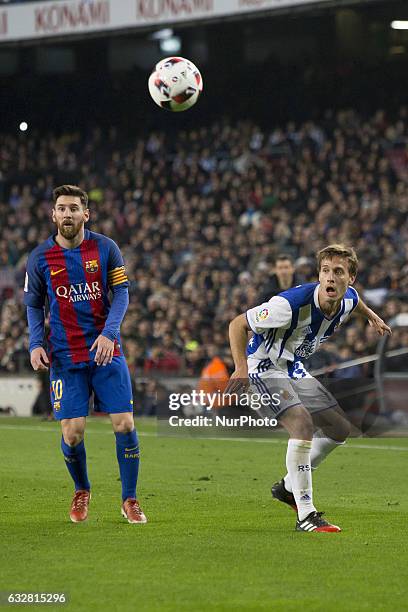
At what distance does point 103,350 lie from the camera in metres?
7.37

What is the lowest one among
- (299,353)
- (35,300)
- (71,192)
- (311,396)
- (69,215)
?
(311,396)

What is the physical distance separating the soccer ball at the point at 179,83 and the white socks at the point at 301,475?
233 inches

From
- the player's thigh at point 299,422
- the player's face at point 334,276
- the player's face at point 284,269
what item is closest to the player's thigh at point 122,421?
the player's thigh at point 299,422

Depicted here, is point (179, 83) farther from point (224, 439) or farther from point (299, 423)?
point (299, 423)

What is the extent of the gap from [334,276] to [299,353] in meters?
0.70

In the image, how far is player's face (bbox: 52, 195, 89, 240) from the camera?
24.8ft

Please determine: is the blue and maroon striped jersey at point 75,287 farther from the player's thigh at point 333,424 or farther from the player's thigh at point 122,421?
the player's thigh at point 333,424

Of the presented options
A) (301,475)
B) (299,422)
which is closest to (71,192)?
(299,422)

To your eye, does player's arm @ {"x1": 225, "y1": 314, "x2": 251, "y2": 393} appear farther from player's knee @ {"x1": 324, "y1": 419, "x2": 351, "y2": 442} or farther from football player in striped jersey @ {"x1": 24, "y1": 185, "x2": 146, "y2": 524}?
player's knee @ {"x1": 324, "y1": 419, "x2": 351, "y2": 442}

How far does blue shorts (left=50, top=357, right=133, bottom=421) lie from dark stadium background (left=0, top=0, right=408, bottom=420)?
10651 mm

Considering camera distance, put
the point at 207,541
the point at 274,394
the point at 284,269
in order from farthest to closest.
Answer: the point at 284,269, the point at 274,394, the point at 207,541

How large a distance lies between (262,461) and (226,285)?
10882mm

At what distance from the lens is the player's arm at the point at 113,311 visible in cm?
738

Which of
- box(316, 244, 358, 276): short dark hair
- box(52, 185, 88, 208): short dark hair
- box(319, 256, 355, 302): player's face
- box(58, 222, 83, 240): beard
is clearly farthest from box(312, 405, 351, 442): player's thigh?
box(52, 185, 88, 208): short dark hair
